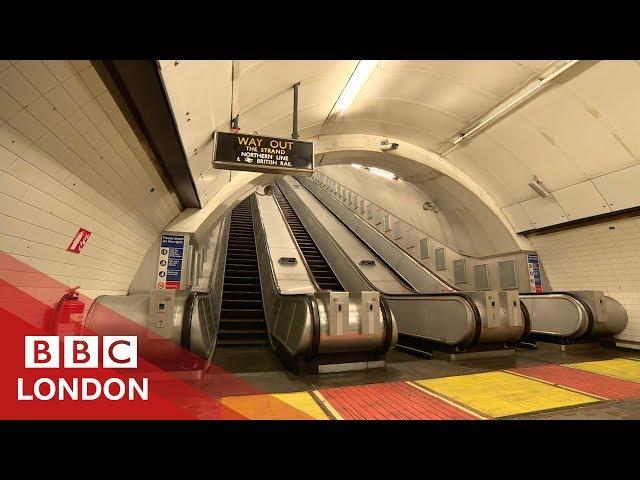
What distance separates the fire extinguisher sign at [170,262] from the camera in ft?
17.0

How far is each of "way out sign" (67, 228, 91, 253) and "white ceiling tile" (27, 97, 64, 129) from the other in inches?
47.9

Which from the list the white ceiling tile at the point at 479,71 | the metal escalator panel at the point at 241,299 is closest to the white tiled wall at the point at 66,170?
the metal escalator panel at the point at 241,299

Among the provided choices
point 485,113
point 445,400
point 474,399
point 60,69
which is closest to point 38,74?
point 60,69

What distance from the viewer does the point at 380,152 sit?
788 centimetres

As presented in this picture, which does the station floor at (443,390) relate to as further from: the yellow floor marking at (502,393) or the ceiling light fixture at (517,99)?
the ceiling light fixture at (517,99)

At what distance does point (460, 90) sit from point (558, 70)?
1445 millimetres

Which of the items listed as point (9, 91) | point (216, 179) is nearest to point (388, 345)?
point (216, 179)

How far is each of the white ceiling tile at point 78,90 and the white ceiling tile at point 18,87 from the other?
22 cm

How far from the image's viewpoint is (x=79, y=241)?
3.23 m

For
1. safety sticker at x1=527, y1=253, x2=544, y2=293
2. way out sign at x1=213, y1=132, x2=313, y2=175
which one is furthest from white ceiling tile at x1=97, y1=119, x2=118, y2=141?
safety sticker at x1=527, y1=253, x2=544, y2=293

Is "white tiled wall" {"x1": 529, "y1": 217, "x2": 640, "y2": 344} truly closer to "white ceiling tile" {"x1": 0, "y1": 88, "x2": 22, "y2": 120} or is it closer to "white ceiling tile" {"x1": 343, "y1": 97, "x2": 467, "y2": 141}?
"white ceiling tile" {"x1": 343, "y1": 97, "x2": 467, "y2": 141}

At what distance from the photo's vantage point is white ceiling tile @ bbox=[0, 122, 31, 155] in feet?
6.71

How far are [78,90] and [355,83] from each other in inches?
174

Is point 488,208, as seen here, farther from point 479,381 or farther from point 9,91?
point 9,91
